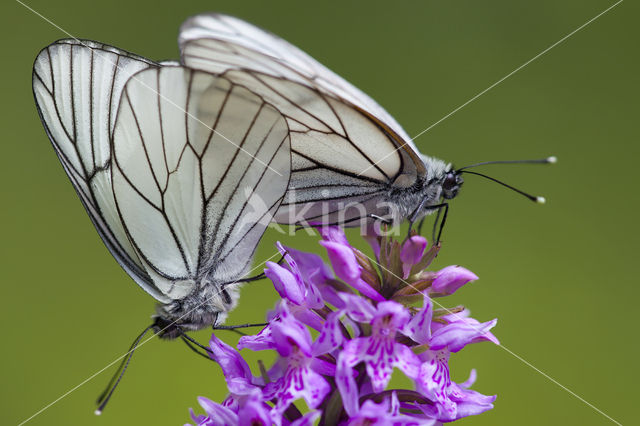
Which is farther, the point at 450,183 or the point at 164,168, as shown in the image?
the point at 450,183

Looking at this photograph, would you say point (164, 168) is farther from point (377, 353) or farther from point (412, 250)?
point (377, 353)

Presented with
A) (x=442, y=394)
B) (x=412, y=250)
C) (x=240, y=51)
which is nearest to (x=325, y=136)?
(x=240, y=51)

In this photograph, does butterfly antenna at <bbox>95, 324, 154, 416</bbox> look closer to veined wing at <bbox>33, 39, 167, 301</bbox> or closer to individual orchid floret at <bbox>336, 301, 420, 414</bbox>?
veined wing at <bbox>33, 39, 167, 301</bbox>

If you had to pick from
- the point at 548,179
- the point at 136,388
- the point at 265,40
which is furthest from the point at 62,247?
the point at 548,179

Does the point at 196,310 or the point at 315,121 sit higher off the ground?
the point at 315,121

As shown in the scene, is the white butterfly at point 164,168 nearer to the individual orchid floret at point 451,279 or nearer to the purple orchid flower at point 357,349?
the purple orchid flower at point 357,349

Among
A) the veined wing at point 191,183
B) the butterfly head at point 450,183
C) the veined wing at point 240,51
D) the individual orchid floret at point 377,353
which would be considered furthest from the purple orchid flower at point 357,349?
the veined wing at point 240,51

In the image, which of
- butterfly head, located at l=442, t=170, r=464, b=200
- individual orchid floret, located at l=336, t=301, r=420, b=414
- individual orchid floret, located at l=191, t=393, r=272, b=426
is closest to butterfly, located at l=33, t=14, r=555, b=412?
butterfly head, located at l=442, t=170, r=464, b=200
